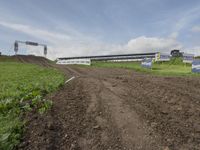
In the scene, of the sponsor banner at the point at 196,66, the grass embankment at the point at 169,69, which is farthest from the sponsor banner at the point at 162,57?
the sponsor banner at the point at 196,66

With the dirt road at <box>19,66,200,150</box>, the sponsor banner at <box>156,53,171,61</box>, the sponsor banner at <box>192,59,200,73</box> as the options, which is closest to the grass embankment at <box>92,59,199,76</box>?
the sponsor banner at <box>192,59,200,73</box>

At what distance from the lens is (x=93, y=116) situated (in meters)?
4.63

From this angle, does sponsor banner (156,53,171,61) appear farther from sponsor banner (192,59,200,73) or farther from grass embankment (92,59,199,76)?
sponsor banner (192,59,200,73)

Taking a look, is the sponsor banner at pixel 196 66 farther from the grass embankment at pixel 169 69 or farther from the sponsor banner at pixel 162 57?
the sponsor banner at pixel 162 57

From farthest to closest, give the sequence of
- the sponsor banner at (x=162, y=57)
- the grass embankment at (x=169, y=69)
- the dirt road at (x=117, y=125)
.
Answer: the sponsor banner at (x=162, y=57) → the grass embankment at (x=169, y=69) → the dirt road at (x=117, y=125)

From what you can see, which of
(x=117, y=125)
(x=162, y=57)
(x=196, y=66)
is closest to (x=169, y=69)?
(x=196, y=66)

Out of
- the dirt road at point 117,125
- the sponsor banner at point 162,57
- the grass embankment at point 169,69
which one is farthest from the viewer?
the sponsor banner at point 162,57

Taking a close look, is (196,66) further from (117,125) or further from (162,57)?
(117,125)

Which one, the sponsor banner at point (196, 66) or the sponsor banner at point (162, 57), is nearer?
the sponsor banner at point (196, 66)

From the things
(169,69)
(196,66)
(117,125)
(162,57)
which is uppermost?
(162,57)

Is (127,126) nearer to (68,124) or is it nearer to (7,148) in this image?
(68,124)

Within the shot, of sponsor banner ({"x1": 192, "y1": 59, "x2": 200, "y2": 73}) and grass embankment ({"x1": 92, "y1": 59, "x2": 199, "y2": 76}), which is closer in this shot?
grass embankment ({"x1": 92, "y1": 59, "x2": 199, "y2": 76})

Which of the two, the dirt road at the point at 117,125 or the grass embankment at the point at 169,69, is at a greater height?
the grass embankment at the point at 169,69

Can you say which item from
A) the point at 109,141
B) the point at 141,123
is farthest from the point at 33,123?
the point at 141,123
